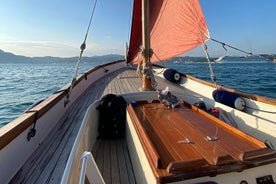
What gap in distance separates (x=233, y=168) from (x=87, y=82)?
255 inches

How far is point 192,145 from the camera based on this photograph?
229 centimetres

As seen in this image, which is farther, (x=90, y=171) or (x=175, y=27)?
(x=175, y=27)

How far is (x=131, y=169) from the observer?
123 inches

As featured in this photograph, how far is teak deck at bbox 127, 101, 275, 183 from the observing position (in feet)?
6.03

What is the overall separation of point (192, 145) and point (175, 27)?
4685mm

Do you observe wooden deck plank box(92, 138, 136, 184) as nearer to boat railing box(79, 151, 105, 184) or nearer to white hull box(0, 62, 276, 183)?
white hull box(0, 62, 276, 183)

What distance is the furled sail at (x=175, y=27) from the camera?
579 cm

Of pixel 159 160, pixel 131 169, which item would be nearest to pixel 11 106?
pixel 131 169

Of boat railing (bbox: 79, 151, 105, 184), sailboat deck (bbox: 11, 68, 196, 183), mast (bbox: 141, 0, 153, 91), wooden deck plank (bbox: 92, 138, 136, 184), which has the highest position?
mast (bbox: 141, 0, 153, 91)

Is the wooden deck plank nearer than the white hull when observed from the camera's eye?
No

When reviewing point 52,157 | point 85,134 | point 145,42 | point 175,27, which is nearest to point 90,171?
point 52,157

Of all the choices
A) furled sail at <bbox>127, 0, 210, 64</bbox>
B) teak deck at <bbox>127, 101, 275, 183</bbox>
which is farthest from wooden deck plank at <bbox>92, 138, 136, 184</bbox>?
furled sail at <bbox>127, 0, 210, 64</bbox>

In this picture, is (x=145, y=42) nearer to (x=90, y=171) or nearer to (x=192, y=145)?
(x=192, y=145)

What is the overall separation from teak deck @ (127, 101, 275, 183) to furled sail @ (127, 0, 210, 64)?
249cm
